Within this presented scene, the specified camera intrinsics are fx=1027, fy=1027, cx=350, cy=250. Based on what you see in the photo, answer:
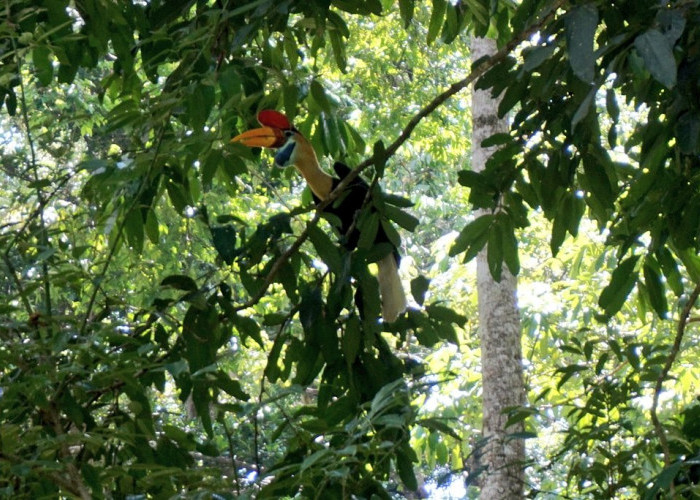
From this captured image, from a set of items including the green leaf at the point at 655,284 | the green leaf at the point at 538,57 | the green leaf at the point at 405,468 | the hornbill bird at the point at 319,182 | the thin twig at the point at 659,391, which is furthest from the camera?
the hornbill bird at the point at 319,182

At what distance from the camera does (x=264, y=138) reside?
2848mm

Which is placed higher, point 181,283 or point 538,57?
point 181,283

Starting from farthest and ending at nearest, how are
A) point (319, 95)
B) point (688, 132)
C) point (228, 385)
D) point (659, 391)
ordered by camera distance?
1. point (319, 95)
2. point (228, 385)
3. point (659, 391)
4. point (688, 132)

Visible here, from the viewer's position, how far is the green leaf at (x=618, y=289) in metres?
2.15

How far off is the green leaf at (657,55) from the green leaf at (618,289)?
1.01 metres

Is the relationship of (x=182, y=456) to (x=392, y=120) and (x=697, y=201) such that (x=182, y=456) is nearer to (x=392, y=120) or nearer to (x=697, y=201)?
(x=697, y=201)

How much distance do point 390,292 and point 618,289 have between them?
41.5 inches

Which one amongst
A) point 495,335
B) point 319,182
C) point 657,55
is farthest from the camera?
point 495,335

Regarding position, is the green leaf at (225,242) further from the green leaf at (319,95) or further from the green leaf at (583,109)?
the green leaf at (583,109)

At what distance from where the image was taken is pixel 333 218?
200cm

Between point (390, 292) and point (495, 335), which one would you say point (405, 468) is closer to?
point (390, 292)

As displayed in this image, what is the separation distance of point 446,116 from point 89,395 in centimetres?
475

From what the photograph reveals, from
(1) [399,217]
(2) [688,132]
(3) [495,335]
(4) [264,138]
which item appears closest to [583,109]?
Result: (2) [688,132]

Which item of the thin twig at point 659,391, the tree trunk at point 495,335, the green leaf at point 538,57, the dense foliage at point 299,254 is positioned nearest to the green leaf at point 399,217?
the dense foliage at point 299,254
